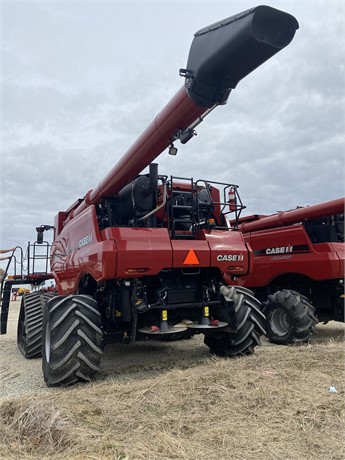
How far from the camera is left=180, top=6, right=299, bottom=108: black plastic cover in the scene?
3.30 m

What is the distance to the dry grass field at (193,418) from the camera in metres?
2.93

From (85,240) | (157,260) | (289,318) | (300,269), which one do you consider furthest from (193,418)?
(300,269)

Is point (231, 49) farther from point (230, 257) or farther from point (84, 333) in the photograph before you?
point (84, 333)

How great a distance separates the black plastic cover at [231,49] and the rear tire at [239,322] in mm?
3152

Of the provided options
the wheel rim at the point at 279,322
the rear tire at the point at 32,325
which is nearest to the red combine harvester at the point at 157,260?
the rear tire at the point at 32,325

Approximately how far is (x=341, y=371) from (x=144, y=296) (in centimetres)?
260

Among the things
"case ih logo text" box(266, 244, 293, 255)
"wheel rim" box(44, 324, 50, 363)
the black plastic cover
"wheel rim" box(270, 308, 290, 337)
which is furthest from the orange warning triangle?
"case ih logo text" box(266, 244, 293, 255)

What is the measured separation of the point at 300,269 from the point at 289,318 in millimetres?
1175

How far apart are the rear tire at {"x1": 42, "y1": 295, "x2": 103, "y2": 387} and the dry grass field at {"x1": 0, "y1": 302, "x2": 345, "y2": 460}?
0.74 ft

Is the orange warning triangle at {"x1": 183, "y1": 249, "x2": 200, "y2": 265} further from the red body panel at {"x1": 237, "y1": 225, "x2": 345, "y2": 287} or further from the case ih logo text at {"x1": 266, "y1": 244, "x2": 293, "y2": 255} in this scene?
the case ih logo text at {"x1": 266, "y1": 244, "x2": 293, "y2": 255}

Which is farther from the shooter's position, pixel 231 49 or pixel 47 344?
pixel 47 344

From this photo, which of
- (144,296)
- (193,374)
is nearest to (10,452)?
(193,374)

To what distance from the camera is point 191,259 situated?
18.6ft

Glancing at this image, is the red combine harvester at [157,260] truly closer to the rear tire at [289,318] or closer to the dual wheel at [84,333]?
the dual wheel at [84,333]
